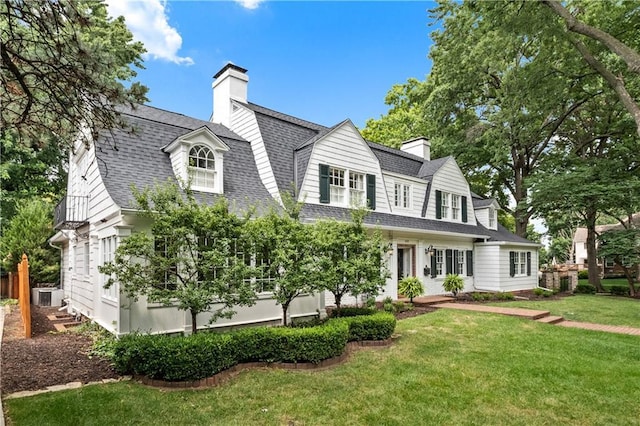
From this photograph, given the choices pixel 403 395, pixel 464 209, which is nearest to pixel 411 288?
pixel 464 209

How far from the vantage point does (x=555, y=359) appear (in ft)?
22.7

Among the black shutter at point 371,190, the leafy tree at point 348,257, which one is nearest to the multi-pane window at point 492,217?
the black shutter at point 371,190

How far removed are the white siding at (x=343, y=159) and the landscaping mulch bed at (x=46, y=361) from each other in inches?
259

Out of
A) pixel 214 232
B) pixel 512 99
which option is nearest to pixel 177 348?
pixel 214 232

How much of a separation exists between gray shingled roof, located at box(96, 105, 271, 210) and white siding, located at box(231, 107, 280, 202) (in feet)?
0.55

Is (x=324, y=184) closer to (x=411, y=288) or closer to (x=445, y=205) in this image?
(x=411, y=288)

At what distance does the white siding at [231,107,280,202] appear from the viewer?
11.0 metres

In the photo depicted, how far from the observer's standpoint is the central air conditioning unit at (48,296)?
42.8 feet

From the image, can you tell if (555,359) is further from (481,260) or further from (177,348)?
(481,260)

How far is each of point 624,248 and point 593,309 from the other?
636cm

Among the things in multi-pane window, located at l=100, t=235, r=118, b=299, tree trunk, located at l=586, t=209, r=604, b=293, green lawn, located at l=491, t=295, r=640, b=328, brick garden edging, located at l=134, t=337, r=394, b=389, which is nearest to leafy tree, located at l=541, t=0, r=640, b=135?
green lawn, located at l=491, t=295, r=640, b=328

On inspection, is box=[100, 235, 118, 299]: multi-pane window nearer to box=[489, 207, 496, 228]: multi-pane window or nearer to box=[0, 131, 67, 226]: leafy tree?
box=[0, 131, 67, 226]: leafy tree

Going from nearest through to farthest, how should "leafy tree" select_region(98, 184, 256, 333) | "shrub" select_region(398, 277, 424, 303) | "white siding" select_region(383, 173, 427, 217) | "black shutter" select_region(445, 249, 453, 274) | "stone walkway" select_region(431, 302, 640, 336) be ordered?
"leafy tree" select_region(98, 184, 256, 333)
"stone walkway" select_region(431, 302, 640, 336)
"shrub" select_region(398, 277, 424, 303)
"white siding" select_region(383, 173, 427, 217)
"black shutter" select_region(445, 249, 453, 274)

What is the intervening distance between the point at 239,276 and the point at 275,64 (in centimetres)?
1008
